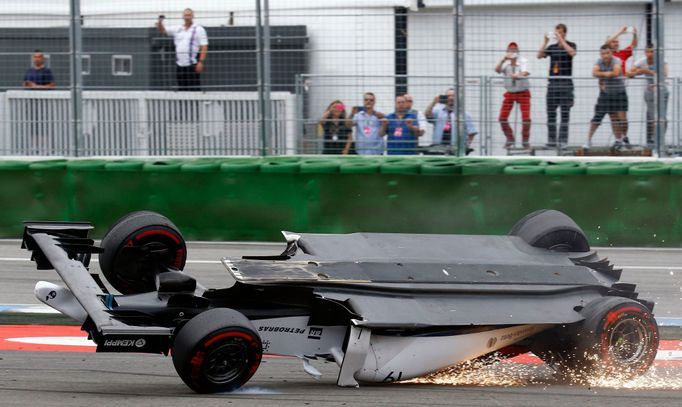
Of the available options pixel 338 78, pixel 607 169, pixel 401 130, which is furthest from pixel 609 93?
pixel 338 78

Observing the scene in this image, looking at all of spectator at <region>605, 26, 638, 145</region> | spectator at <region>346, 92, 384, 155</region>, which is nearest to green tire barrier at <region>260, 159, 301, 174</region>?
spectator at <region>346, 92, 384, 155</region>

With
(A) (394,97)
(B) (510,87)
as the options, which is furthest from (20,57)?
(B) (510,87)

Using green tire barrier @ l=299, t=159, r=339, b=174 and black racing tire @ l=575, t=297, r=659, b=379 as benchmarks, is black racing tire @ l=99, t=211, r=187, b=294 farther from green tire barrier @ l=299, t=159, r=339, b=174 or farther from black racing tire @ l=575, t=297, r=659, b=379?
green tire barrier @ l=299, t=159, r=339, b=174

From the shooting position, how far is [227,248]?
10516 mm

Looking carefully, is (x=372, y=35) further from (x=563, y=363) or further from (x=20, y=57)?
(x=563, y=363)

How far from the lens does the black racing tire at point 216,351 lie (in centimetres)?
502

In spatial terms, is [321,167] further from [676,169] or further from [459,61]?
[676,169]

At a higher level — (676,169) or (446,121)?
(446,121)

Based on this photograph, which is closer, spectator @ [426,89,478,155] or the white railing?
spectator @ [426,89,478,155]

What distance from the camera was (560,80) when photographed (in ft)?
35.9

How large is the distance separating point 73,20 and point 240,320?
22.4 feet

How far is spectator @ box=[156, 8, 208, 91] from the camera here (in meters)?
11.1

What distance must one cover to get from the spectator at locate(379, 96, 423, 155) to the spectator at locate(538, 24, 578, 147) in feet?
4.22

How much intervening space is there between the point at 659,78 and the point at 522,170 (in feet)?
5.43
